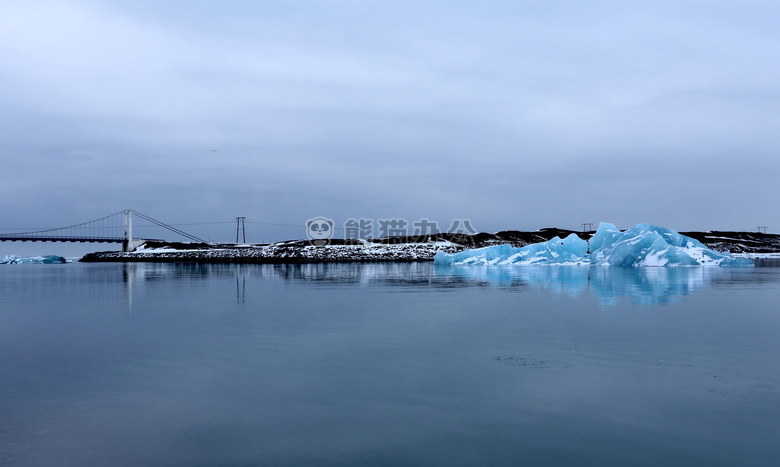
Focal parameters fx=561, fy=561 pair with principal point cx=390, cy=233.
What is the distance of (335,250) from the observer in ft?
395

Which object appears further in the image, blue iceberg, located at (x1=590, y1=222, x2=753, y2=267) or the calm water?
blue iceberg, located at (x1=590, y1=222, x2=753, y2=267)

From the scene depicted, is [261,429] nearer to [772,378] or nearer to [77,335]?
[772,378]

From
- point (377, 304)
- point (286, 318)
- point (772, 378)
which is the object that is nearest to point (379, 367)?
point (772, 378)

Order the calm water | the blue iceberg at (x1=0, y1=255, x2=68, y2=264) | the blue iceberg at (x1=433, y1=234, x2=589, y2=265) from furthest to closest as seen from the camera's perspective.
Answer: the blue iceberg at (x1=0, y1=255, x2=68, y2=264) < the blue iceberg at (x1=433, y1=234, x2=589, y2=265) < the calm water

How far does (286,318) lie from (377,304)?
471cm

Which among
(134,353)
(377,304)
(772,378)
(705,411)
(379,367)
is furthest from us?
(377,304)

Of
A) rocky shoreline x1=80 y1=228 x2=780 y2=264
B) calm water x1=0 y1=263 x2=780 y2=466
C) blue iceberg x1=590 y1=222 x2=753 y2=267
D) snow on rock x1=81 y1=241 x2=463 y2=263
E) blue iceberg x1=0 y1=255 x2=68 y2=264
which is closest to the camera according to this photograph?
calm water x1=0 y1=263 x2=780 y2=466

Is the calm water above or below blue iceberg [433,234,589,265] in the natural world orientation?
below

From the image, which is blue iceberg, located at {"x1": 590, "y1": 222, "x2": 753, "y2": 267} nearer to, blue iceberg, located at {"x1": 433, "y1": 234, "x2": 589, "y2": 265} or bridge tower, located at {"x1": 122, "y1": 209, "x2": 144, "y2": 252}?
blue iceberg, located at {"x1": 433, "y1": 234, "x2": 589, "y2": 265}

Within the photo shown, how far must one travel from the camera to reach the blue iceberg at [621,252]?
5753 centimetres

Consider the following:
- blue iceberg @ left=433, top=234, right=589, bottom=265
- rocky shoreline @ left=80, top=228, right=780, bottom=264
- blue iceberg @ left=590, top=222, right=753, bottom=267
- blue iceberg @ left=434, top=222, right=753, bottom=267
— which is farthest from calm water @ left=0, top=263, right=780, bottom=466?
rocky shoreline @ left=80, top=228, right=780, bottom=264

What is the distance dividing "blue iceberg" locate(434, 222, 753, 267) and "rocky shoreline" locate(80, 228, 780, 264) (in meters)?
35.9

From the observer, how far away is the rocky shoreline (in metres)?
109

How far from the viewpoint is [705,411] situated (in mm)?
7109
